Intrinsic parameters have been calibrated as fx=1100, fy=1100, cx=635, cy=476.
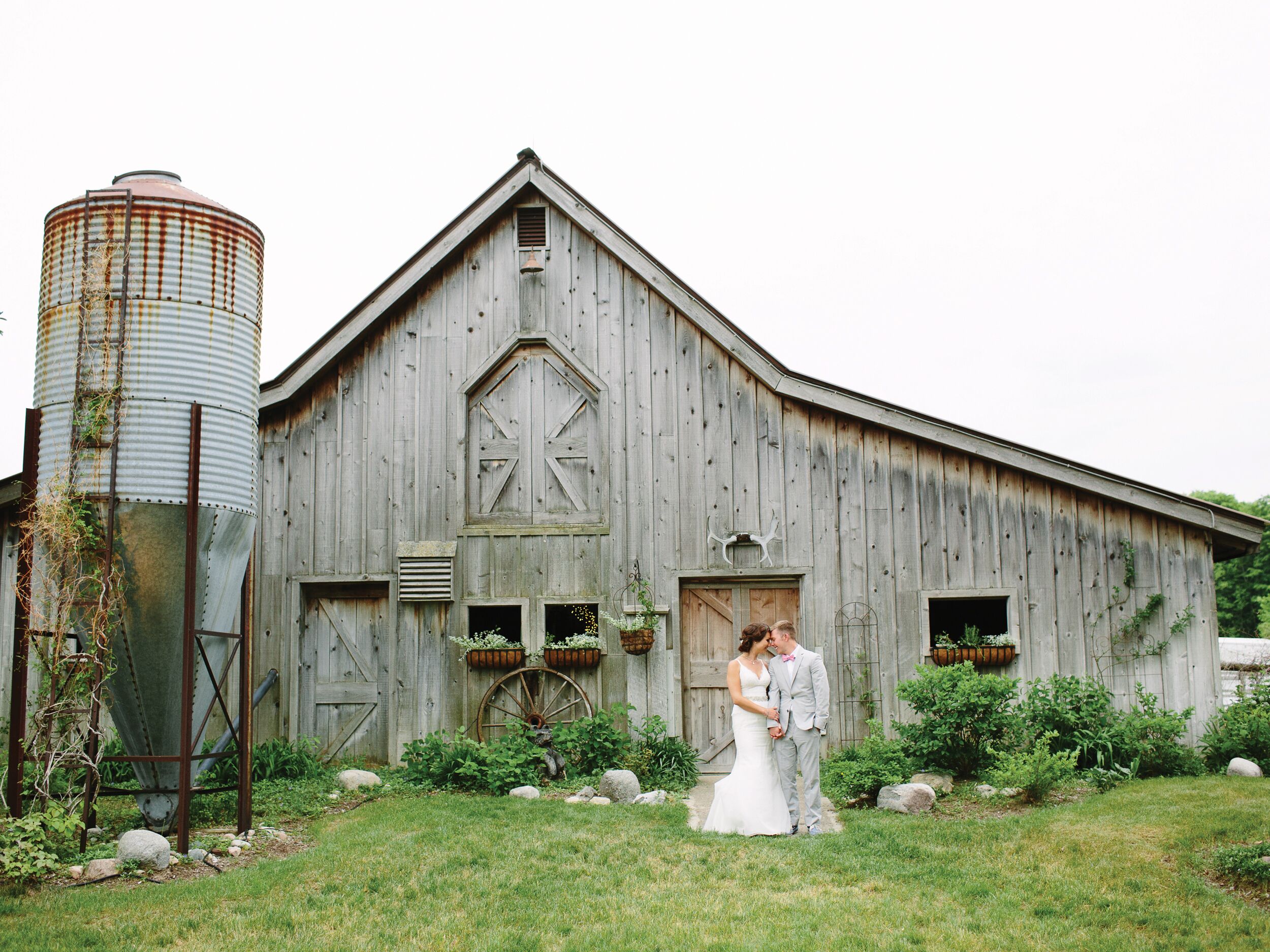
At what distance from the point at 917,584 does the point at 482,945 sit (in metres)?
7.01

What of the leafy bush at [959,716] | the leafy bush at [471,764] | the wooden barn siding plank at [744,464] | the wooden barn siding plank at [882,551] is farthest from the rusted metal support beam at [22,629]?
the wooden barn siding plank at [882,551]

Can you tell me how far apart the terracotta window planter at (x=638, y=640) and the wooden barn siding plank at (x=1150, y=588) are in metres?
4.97

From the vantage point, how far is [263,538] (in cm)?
1223

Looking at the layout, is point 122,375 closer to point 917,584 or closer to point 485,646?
point 485,646

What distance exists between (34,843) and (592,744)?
5270mm

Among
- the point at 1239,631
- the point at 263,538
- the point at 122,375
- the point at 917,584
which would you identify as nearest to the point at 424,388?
the point at 263,538

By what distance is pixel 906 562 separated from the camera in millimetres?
11555

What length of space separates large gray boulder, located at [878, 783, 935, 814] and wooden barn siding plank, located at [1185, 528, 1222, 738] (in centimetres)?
391

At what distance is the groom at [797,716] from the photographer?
8.38 m

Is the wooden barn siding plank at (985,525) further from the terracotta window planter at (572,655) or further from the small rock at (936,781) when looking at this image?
the terracotta window planter at (572,655)

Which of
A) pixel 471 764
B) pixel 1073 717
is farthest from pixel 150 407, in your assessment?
pixel 1073 717

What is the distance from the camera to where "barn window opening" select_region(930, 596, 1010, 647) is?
491 inches

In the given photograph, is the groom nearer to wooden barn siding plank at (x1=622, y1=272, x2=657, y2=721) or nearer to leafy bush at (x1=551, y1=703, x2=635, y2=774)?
leafy bush at (x1=551, y1=703, x2=635, y2=774)

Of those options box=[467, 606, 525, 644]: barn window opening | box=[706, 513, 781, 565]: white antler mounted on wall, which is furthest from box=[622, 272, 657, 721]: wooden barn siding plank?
box=[467, 606, 525, 644]: barn window opening
